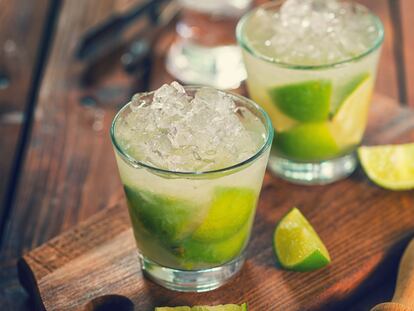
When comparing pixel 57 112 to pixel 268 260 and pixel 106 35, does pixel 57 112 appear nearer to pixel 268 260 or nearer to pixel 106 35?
pixel 106 35

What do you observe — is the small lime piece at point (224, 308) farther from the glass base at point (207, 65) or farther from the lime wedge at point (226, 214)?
the glass base at point (207, 65)

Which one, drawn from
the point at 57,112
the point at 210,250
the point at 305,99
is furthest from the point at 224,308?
the point at 57,112

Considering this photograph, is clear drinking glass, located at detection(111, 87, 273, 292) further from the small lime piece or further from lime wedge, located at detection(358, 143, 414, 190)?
lime wedge, located at detection(358, 143, 414, 190)

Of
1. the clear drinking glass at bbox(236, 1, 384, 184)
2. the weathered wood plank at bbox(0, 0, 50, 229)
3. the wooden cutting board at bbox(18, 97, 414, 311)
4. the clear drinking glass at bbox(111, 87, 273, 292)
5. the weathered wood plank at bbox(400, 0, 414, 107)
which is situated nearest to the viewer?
the clear drinking glass at bbox(111, 87, 273, 292)

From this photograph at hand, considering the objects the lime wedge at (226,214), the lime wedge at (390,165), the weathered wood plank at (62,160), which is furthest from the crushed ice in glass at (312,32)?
the weathered wood plank at (62,160)

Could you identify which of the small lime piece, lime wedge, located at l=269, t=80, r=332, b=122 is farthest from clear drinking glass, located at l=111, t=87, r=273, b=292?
lime wedge, located at l=269, t=80, r=332, b=122
